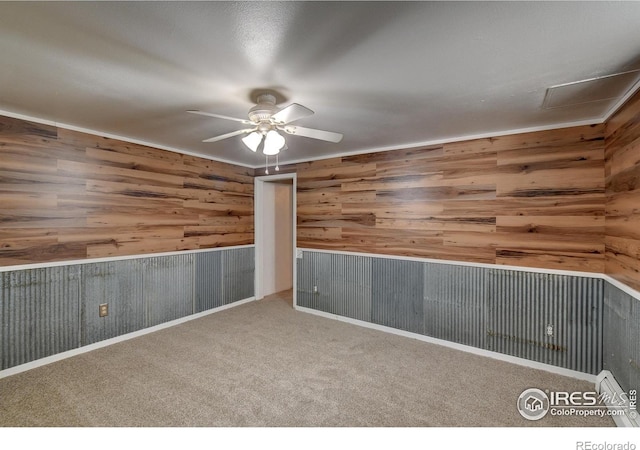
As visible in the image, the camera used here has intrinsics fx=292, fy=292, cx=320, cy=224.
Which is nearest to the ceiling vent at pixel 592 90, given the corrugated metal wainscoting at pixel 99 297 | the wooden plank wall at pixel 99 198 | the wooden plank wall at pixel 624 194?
the wooden plank wall at pixel 624 194

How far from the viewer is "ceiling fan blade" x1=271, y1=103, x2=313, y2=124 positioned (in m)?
1.76

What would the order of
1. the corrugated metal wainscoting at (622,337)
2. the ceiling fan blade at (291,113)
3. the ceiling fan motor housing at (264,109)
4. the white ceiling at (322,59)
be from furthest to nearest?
1. the ceiling fan motor housing at (264,109)
2. the corrugated metal wainscoting at (622,337)
3. the ceiling fan blade at (291,113)
4. the white ceiling at (322,59)

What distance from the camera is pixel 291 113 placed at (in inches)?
73.2

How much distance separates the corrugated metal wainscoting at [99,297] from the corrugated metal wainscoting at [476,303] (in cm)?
159

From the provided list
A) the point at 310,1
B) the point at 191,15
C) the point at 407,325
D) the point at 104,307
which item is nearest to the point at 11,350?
the point at 104,307

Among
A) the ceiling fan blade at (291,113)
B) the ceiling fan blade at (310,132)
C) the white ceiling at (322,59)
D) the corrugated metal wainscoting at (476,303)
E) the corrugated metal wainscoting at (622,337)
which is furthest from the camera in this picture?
the corrugated metal wainscoting at (476,303)

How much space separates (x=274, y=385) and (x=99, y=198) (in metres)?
2.67

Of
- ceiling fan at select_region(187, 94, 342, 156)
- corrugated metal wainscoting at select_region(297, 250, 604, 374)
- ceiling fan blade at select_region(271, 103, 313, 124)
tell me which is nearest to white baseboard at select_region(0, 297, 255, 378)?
corrugated metal wainscoting at select_region(297, 250, 604, 374)

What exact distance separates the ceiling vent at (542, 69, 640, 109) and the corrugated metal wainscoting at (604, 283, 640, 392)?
4.57ft

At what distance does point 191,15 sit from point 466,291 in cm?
325

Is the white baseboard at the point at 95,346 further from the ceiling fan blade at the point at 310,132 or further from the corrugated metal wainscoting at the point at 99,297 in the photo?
the ceiling fan blade at the point at 310,132

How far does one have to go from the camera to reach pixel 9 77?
1.87m

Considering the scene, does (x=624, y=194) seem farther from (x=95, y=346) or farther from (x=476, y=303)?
(x=95, y=346)

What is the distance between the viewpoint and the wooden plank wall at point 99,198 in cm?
261
